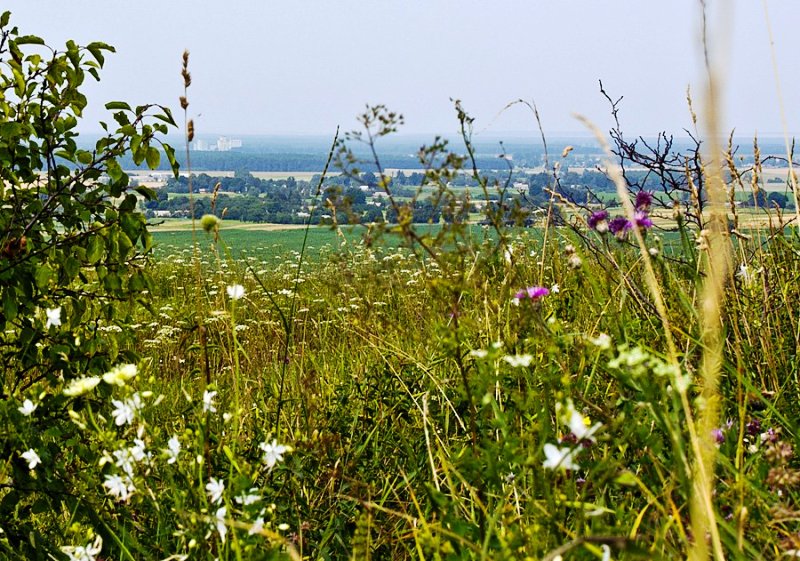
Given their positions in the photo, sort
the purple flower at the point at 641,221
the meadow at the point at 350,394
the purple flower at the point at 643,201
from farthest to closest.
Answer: the purple flower at the point at 643,201 → the purple flower at the point at 641,221 → the meadow at the point at 350,394

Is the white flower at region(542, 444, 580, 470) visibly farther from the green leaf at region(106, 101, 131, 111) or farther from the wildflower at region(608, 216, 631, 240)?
the green leaf at region(106, 101, 131, 111)

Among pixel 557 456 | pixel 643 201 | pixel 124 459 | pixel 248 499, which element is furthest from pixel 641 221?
pixel 124 459

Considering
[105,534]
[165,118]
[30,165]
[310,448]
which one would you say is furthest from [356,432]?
[30,165]

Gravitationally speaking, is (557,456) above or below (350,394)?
above

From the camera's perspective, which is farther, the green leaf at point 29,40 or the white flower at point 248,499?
the green leaf at point 29,40

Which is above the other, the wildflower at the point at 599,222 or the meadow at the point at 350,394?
the wildflower at the point at 599,222

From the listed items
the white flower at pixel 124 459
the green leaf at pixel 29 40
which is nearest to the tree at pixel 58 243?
the green leaf at pixel 29 40

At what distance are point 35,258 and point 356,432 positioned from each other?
106 cm

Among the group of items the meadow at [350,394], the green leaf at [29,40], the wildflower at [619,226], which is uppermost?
the green leaf at [29,40]

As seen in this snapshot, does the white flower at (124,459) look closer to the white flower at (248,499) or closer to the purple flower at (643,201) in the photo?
the white flower at (248,499)

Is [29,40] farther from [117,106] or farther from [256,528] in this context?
[256,528]

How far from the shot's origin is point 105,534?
2158 mm

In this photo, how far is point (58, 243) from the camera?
2293 millimetres

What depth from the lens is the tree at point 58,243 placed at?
7.13 ft
